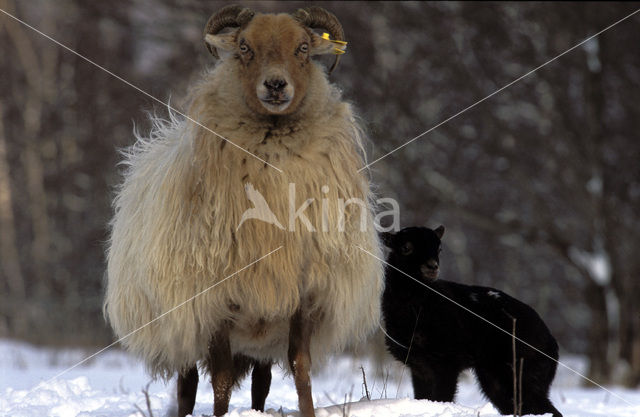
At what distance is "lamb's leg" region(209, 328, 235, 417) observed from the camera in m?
5.69

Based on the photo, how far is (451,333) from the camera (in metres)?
6.49

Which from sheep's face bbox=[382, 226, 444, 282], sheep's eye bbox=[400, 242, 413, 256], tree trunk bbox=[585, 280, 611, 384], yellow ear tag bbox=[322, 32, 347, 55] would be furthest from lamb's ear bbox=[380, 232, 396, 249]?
tree trunk bbox=[585, 280, 611, 384]

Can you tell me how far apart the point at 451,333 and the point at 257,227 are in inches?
72.5

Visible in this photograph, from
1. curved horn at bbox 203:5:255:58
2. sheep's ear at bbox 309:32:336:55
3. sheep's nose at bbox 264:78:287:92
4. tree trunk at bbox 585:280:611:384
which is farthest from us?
tree trunk at bbox 585:280:611:384

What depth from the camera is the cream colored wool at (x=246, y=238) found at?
5617 mm

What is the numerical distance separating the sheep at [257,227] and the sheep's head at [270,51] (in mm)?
10

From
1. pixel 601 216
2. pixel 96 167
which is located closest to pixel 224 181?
pixel 601 216

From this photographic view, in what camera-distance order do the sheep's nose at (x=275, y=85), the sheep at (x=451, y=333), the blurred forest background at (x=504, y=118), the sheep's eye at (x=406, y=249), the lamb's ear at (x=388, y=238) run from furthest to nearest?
the blurred forest background at (x=504, y=118), the lamb's ear at (x=388, y=238), the sheep's eye at (x=406, y=249), the sheep at (x=451, y=333), the sheep's nose at (x=275, y=85)

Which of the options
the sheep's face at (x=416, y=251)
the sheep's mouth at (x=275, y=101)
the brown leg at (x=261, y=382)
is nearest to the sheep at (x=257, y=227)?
the sheep's mouth at (x=275, y=101)

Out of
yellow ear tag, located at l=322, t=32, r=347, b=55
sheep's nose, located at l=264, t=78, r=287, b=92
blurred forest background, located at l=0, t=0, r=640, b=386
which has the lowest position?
sheep's nose, located at l=264, t=78, r=287, b=92

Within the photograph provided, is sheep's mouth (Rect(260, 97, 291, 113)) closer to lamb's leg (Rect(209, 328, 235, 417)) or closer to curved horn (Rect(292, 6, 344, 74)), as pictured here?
curved horn (Rect(292, 6, 344, 74))

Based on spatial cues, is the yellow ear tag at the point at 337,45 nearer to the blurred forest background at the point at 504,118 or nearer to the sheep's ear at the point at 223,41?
the sheep's ear at the point at 223,41

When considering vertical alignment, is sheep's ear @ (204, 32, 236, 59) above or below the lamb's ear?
above

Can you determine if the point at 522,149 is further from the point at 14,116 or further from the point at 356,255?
the point at 14,116
